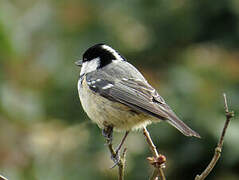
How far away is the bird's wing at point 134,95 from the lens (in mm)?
2840

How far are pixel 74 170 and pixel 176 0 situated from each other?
92.9 inches

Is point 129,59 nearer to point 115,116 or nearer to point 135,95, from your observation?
point 135,95

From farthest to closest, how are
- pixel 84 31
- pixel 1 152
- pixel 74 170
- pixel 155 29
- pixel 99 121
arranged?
1. pixel 155 29
2. pixel 84 31
3. pixel 74 170
4. pixel 1 152
5. pixel 99 121

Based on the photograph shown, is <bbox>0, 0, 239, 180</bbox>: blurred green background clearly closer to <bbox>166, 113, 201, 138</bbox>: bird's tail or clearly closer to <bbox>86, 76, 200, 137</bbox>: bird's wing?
<bbox>86, 76, 200, 137</bbox>: bird's wing

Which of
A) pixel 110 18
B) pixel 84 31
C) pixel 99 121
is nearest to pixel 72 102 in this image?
pixel 84 31

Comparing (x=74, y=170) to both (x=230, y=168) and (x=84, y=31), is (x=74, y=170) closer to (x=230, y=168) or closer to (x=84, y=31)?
(x=230, y=168)

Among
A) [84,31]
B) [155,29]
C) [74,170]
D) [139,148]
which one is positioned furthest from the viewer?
[155,29]

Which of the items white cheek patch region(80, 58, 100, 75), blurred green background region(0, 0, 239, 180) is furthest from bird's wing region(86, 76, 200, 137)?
blurred green background region(0, 0, 239, 180)

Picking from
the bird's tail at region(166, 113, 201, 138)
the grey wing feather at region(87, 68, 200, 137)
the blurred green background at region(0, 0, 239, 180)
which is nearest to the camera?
the bird's tail at region(166, 113, 201, 138)

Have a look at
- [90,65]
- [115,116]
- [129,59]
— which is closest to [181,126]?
[115,116]

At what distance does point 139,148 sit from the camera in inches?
174

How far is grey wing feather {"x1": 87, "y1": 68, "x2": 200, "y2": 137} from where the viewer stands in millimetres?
2833

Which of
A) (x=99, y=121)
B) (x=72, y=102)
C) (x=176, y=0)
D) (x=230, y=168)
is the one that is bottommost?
(x=230, y=168)

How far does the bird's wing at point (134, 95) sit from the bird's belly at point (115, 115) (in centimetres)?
4
